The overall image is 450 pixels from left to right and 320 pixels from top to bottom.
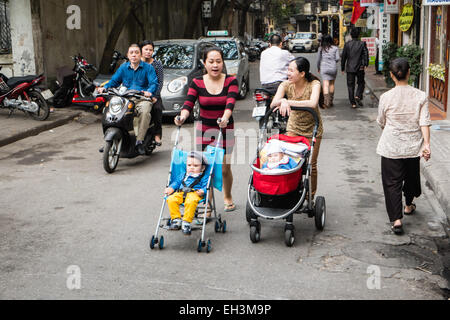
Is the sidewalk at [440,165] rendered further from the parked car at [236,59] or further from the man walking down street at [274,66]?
the parked car at [236,59]

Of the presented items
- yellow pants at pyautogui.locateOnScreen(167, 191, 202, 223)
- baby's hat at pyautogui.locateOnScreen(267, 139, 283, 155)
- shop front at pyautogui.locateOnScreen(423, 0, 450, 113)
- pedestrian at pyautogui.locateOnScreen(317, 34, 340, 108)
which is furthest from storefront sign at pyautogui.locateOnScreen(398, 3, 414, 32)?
yellow pants at pyautogui.locateOnScreen(167, 191, 202, 223)

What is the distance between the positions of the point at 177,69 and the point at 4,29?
15.8 feet

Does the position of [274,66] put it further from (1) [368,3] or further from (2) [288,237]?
(1) [368,3]

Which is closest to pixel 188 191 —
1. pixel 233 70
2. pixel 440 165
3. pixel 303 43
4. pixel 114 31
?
pixel 440 165

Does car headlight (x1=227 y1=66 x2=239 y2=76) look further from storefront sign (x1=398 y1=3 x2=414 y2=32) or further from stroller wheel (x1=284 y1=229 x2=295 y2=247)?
stroller wheel (x1=284 y1=229 x2=295 y2=247)

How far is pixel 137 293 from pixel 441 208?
3.81 meters

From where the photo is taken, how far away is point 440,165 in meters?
8.01

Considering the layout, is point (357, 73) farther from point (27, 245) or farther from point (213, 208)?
point (27, 245)

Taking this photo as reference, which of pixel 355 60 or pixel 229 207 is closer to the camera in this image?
pixel 229 207

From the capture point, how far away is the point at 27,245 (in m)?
5.53

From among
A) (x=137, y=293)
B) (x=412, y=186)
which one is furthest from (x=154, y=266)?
(x=412, y=186)

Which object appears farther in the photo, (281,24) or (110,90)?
(281,24)

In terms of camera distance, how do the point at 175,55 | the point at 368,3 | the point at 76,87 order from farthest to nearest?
the point at 368,3, the point at 76,87, the point at 175,55

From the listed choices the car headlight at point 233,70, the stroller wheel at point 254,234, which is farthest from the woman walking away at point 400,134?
the car headlight at point 233,70
